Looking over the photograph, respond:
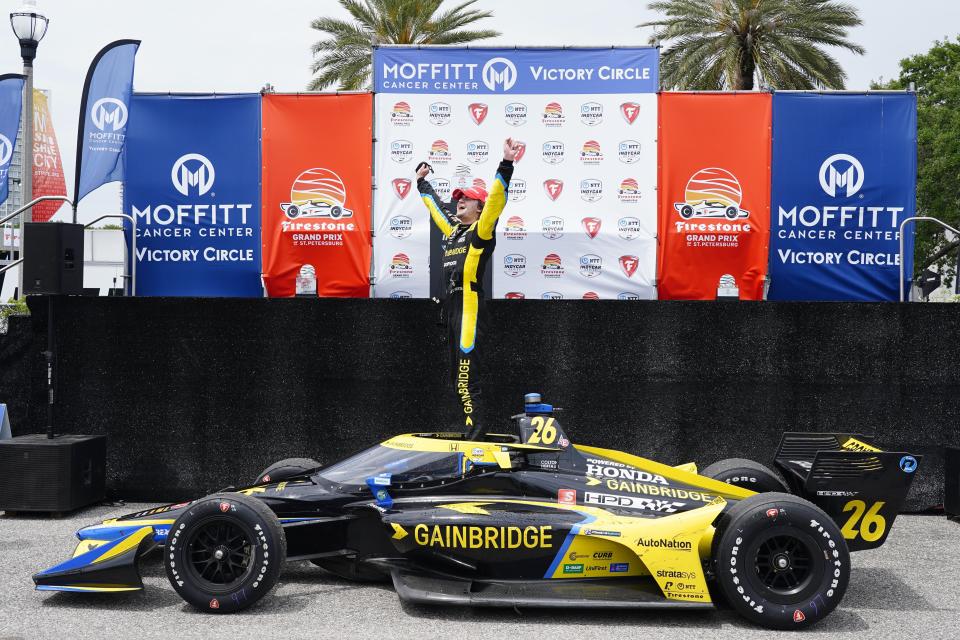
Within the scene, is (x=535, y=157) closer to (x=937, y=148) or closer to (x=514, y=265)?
(x=514, y=265)

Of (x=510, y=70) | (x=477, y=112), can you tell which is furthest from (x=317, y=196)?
(x=510, y=70)

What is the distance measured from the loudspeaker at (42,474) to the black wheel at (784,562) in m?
5.40

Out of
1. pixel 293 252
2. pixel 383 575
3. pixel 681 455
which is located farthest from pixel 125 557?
pixel 293 252

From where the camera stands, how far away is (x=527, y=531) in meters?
5.47

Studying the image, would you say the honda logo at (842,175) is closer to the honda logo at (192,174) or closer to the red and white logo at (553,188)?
the red and white logo at (553,188)

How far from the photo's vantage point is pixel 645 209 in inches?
408

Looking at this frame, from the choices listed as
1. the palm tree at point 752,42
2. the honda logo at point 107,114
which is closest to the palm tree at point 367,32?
the palm tree at point 752,42

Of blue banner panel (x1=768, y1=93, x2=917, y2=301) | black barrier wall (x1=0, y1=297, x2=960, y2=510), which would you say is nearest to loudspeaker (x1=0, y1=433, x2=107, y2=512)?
black barrier wall (x1=0, y1=297, x2=960, y2=510)

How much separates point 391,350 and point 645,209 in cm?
351

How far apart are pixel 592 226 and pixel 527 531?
215 inches

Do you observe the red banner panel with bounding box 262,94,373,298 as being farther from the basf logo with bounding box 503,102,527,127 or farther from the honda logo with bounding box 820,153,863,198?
the honda logo with bounding box 820,153,863,198

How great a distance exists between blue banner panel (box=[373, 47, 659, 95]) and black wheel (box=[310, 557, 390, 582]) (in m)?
5.95

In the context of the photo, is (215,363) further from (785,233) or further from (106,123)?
(785,233)

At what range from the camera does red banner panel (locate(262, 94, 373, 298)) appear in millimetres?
10492
